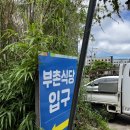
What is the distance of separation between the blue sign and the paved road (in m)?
5.27

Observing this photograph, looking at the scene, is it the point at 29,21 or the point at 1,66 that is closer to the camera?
the point at 1,66

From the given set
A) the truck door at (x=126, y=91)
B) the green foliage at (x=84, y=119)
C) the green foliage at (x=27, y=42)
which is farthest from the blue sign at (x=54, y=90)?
the truck door at (x=126, y=91)

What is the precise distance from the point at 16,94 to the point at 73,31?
5.51ft

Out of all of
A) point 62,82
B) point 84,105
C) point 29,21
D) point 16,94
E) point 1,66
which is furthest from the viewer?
point 84,105

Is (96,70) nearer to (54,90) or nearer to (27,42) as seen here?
(27,42)

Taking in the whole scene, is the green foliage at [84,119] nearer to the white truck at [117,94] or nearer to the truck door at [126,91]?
the white truck at [117,94]

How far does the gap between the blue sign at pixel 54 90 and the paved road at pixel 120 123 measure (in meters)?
5.27

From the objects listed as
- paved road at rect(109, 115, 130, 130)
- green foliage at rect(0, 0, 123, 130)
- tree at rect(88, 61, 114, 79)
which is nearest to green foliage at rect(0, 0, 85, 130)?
green foliage at rect(0, 0, 123, 130)

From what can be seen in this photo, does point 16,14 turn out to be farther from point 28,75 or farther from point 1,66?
point 28,75

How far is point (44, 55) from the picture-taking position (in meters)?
2.70

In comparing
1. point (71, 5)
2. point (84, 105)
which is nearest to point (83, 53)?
point (71, 5)

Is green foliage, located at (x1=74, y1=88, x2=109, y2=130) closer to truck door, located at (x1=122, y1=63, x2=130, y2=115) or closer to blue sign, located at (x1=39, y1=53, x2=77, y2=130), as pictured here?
blue sign, located at (x1=39, y1=53, x2=77, y2=130)

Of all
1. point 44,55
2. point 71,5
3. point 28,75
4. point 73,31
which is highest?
point 71,5

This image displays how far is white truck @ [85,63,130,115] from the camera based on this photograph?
8.08m
